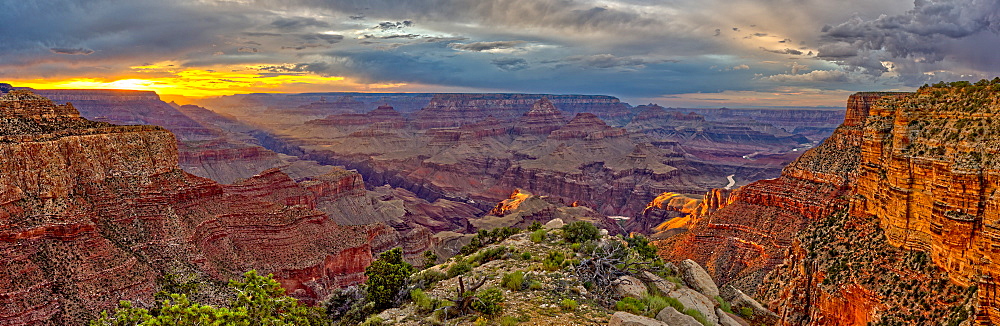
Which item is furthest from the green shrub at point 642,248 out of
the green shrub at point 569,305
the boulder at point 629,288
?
the green shrub at point 569,305

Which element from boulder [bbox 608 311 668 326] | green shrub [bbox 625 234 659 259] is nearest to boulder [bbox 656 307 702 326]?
boulder [bbox 608 311 668 326]

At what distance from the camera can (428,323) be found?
1498 cm

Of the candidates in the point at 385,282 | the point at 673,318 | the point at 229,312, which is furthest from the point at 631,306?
the point at 229,312

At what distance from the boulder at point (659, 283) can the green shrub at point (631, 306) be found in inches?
113

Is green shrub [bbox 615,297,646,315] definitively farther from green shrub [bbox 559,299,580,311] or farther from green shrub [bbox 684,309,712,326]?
green shrub [bbox 684,309,712,326]

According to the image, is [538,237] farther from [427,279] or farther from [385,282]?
[385,282]

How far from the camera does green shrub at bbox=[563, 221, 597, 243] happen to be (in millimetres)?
24172

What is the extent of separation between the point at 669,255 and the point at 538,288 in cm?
3784

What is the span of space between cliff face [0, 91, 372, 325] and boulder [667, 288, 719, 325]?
32700 mm

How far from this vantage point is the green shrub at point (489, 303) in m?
14.5

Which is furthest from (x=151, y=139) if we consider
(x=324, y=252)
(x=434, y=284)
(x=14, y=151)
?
(x=434, y=284)

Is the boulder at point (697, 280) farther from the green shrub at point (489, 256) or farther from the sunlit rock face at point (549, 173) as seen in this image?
the sunlit rock face at point (549, 173)

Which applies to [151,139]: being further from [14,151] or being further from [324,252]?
[324,252]

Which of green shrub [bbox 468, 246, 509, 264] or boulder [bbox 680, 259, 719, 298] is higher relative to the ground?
green shrub [bbox 468, 246, 509, 264]
